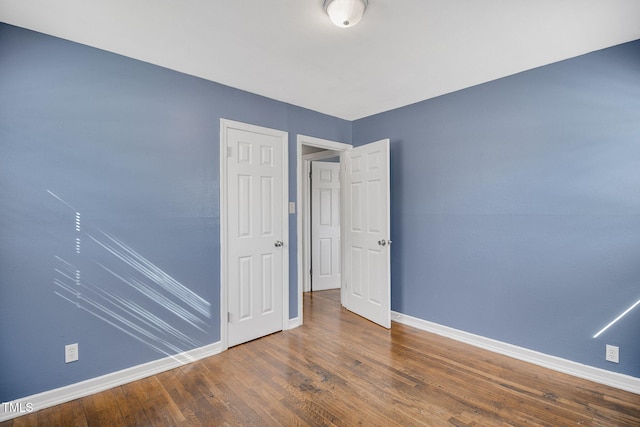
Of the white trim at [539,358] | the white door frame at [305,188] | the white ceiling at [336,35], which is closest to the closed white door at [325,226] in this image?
the white door frame at [305,188]

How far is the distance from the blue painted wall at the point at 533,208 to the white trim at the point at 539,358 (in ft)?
0.17

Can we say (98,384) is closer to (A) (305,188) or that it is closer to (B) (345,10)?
(B) (345,10)

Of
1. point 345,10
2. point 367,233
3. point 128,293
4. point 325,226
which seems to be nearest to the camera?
point 345,10

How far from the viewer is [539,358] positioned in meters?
2.57

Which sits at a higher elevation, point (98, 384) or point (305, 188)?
point (305, 188)

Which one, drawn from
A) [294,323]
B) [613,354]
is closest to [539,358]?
[613,354]

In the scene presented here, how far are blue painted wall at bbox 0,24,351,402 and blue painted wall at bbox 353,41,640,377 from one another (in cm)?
219

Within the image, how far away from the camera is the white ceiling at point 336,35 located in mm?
1806

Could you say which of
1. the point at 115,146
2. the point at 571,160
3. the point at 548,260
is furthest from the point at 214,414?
the point at 571,160

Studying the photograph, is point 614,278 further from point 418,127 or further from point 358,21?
point 358,21

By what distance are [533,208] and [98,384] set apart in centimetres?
371

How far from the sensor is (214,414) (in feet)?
6.41

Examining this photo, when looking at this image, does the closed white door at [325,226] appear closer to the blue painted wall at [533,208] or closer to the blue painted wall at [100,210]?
the blue painted wall at [533,208]

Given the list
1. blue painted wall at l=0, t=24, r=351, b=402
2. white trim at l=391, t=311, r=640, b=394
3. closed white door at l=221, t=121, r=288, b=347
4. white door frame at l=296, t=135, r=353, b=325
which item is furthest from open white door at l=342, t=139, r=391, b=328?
blue painted wall at l=0, t=24, r=351, b=402
